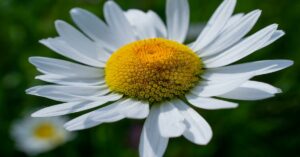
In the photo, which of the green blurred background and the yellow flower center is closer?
the green blurred background

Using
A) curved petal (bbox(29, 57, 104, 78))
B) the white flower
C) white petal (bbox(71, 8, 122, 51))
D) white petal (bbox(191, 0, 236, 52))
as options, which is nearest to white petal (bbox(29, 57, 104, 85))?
curved petal (bbox(29, 57, 104, 78))

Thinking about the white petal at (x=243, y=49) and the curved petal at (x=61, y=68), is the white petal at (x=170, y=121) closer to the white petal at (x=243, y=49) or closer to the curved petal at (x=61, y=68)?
the white petal at (x=243, y=49)

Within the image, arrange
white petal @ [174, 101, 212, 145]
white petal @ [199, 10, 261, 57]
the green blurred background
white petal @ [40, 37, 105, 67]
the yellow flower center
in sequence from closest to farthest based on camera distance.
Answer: white petal @ [174, 101, 212, 145]
white petal @ [199, 10, 261, 57]
white petal @ [40, 37, 105, 67]
the green blurred background
the yellow flower center

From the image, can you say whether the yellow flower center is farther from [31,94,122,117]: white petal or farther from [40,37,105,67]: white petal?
[31,94,122,117]: white petal

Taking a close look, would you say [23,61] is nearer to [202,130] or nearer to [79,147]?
[79,147]

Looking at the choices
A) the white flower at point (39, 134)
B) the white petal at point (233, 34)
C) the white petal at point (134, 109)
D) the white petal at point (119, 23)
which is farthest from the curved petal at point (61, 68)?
the white flower at point (39, 134)

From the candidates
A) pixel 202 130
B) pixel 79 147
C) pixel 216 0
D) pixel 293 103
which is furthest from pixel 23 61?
pixel 202 130

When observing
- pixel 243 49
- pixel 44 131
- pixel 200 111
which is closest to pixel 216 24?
pixel 243 49
